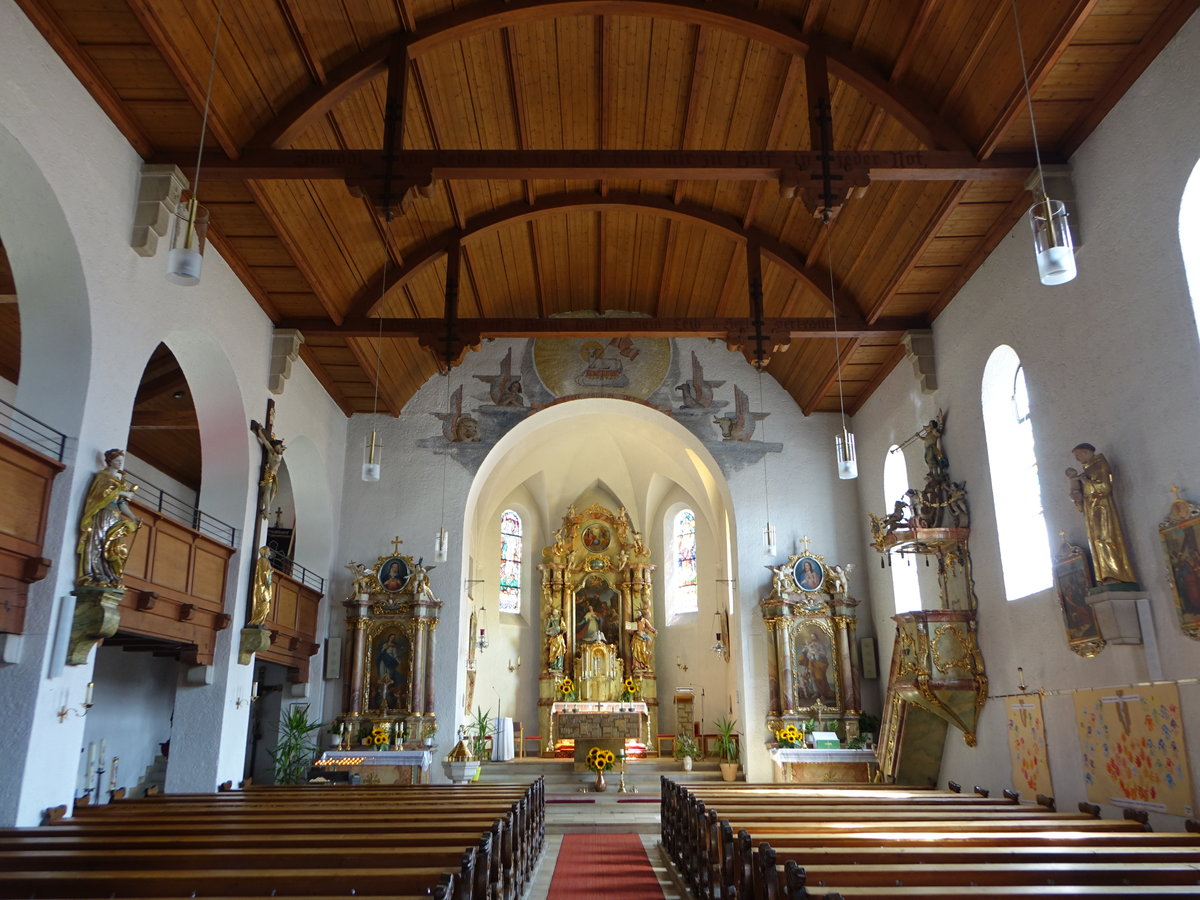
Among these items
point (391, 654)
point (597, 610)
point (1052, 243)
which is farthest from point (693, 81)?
point (597, 610)

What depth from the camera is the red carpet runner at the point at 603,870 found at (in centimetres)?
790

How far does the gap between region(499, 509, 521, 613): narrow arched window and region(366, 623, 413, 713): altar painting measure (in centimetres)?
697

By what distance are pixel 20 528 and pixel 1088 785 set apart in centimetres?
A: 987

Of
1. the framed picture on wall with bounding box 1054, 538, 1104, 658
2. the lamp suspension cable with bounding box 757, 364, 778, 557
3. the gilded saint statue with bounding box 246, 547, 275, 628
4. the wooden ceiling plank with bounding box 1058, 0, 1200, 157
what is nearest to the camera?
the wooden ceiling plank with bounding box 1058, 0, 1200, 157

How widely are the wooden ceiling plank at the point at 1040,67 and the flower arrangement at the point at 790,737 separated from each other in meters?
9.47

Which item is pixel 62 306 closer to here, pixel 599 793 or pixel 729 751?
pixel 599 793

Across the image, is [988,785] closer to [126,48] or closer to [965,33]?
[965,33]

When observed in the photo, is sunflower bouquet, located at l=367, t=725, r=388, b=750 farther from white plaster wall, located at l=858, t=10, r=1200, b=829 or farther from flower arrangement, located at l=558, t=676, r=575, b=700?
white plaster wall, located at l=858, t=10, r=1200, b=829

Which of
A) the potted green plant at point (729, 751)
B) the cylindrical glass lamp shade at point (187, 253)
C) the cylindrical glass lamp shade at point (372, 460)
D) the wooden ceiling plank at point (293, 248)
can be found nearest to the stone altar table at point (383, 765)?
the potted green plant at point (729, 751)

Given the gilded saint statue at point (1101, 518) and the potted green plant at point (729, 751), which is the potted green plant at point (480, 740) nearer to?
the potted green plant at point (729, 751)

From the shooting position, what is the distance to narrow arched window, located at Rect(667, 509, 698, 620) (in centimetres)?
2244

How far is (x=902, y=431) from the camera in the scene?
46.5 ft

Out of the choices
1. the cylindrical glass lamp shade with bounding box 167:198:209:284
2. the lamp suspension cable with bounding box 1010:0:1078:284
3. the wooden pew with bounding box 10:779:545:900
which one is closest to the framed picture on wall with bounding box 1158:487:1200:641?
the lamp suspension cable with bounding box 1010:0:1078:284

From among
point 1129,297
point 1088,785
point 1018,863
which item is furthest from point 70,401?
point 1088,785
